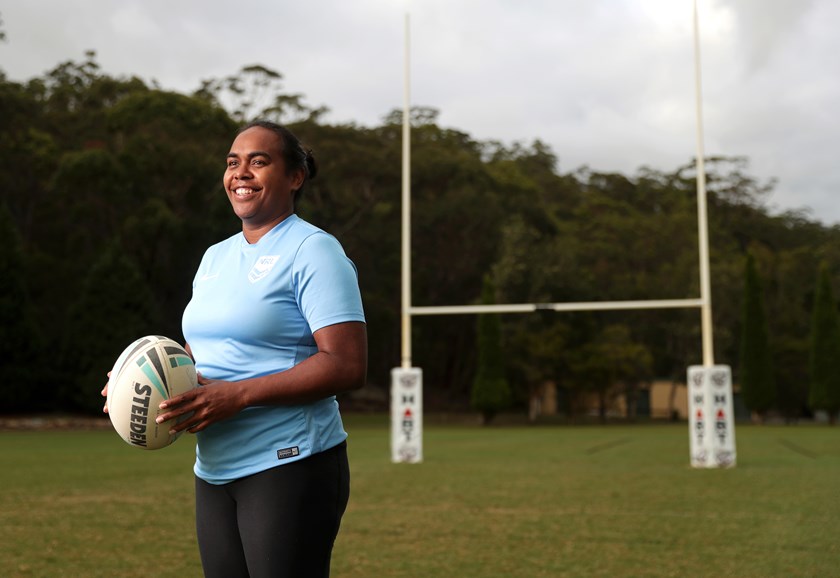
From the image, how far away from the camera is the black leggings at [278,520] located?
6.37ft

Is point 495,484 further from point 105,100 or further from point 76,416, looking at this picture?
point 105,100

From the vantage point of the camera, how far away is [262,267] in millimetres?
2039

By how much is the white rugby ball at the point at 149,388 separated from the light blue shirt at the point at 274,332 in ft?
0.22

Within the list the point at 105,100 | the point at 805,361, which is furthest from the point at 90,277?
the point at 805,361

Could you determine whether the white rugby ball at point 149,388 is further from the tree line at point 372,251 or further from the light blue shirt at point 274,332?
the tree line at point 372,251

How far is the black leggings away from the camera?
6.37 feet

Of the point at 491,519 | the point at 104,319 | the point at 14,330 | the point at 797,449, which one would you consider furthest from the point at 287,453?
the point at 104,319

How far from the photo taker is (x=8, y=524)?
6980 mm

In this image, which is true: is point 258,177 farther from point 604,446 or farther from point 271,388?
point 604,446

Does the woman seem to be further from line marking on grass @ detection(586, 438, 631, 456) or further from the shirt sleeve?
line marking on grass @ detection(586, 438, 631, 456)

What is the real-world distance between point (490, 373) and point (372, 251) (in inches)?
295

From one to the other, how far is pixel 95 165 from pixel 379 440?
13.7m

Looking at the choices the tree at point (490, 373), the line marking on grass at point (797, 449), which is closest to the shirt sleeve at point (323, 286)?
the line marking on grass at point (797, 449)

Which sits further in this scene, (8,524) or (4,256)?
(4,256)
